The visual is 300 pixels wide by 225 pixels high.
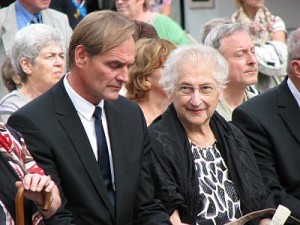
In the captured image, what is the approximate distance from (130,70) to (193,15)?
19.9ft

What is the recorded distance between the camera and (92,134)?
571cm

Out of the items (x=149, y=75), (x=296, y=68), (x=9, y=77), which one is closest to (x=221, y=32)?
(x=149, y=75)

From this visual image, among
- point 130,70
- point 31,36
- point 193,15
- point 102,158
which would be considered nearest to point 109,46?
point 102,158

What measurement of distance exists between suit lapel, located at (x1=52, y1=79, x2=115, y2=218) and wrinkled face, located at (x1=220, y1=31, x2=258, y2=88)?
2.40 meters

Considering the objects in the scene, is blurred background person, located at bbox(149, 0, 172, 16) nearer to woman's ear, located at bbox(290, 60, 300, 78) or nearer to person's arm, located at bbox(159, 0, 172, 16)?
person's arm, located at bbox(159, 0, 172, 16)

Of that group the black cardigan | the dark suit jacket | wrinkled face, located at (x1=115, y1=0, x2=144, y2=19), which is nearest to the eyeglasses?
the black cardigan

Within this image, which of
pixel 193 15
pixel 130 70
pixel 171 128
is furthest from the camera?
pixel 193 15

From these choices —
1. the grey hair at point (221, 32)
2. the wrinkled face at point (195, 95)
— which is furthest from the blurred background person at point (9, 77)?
the wrinkled face at point (195, 95)

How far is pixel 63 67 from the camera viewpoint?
765 centimetres

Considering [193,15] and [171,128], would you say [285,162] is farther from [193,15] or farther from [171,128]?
[193,15]

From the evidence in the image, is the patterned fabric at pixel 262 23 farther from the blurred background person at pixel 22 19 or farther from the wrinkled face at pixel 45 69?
the wrinkled face at pixel 45 69

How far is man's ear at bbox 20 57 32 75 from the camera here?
749cm

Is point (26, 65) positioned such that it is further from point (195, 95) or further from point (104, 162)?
point (104, 162)

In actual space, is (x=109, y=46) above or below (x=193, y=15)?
above
